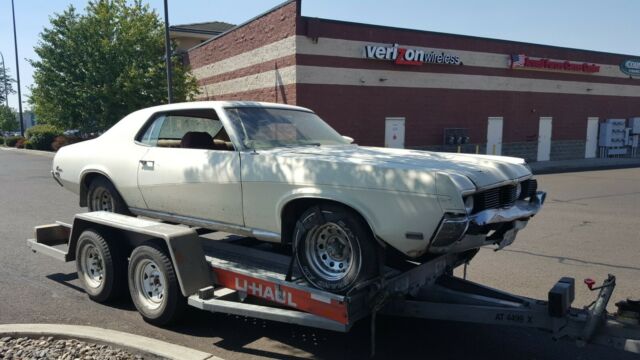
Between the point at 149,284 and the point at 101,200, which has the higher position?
the point at 101,200

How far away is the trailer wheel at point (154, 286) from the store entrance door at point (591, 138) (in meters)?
28.4

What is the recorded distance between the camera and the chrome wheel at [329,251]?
12.2 ft

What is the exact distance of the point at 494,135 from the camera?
79.6ft

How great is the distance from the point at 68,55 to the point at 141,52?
3.29 metres

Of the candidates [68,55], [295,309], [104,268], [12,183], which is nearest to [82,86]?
[68,55]

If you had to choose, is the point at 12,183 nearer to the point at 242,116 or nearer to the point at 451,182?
the point at 242,116

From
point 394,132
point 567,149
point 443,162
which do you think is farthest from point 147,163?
point 567,149

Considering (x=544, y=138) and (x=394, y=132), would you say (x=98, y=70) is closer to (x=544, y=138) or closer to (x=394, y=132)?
(x=394, y=132)

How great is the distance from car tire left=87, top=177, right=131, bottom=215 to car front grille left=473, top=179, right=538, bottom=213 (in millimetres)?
3645

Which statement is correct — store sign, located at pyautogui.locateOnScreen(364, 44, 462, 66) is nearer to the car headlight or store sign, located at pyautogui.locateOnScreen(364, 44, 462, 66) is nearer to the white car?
the white car

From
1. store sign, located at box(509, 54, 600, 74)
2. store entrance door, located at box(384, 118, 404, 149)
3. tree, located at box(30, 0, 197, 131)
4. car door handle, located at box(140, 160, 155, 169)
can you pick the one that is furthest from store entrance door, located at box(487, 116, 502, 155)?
car door handle, located at box(140, 160, 155, 169)

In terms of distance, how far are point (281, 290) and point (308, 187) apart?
780 millimetres

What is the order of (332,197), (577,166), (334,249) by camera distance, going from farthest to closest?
(577,166) < (334,249) < (332,197)

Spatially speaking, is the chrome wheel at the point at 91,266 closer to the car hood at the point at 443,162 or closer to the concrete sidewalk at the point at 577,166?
the car hood at the point at 443,162
